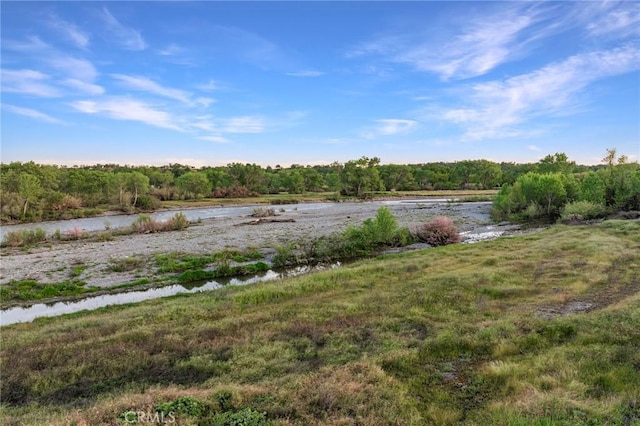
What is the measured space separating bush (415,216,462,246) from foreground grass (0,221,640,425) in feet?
54.6

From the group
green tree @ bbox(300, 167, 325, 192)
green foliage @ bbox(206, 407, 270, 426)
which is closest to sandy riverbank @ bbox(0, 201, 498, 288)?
green foliage @ bbox(206, 407, 270, 426)

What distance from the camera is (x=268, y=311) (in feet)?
56.6

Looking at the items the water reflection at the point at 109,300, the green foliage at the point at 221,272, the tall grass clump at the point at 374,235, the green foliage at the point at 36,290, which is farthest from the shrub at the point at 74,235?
the tall grass clump at the point at 374,235

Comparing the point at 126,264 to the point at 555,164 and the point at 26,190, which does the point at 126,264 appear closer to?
the point at 26,190

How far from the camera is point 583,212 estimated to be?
50.7m

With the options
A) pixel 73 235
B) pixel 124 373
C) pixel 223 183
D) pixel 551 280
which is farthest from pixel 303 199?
pixel 124 373

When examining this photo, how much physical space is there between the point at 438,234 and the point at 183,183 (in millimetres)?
85268

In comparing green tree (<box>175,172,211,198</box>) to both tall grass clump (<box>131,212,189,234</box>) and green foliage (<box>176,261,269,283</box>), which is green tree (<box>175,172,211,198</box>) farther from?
green foliage (<box>176,261,269,283</box>)

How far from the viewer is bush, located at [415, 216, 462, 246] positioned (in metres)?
39.3

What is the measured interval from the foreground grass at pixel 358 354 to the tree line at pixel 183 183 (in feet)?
193

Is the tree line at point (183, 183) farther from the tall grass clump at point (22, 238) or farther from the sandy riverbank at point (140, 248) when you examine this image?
the sandy riverbank at point (140, 248)

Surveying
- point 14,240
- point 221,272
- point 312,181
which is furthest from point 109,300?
point 312,181

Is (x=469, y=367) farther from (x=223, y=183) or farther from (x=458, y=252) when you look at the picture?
(x=223, y=183)

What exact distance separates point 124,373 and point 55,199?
71.6 meters
